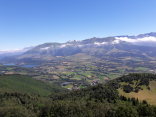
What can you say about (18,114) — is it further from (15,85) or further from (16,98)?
(15,85)

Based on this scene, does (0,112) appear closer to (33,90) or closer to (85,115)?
(85,115)

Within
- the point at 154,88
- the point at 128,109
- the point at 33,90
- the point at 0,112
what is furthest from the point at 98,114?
the point at 33,90

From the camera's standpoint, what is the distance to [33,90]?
176m

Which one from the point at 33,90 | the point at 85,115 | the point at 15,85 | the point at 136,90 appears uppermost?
the point at 85,115

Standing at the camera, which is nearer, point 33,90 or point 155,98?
point 155,98

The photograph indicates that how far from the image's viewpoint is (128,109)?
51.8 metres

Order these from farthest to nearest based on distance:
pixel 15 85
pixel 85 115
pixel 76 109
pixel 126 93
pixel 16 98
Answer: pixel 15 85 < pixel 16 98 < pixel 126 93 < pixel 76 109 < pixel 85 115

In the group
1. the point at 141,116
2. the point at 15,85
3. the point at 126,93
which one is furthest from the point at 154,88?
the point at 15,85

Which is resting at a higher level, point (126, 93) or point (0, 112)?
point (0, 112)

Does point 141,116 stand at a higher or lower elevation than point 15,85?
higher

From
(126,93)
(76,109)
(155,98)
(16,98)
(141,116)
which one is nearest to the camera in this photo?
(141,116)

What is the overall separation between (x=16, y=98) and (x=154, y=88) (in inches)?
5993

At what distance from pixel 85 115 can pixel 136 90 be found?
6975 centimetres

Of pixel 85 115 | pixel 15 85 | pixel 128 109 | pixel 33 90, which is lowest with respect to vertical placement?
pixel 33 90
